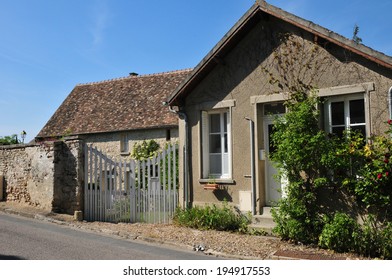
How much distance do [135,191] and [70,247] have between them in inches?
129

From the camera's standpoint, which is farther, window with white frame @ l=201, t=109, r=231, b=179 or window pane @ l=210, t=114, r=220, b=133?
window pane @ l=210, t=114, r=220, b=133

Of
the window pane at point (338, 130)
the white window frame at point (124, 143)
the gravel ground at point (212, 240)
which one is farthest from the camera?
the white window frame at point (124, 143)

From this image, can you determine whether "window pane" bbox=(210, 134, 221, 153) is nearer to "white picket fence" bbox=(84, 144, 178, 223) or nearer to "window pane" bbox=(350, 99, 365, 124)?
"white picket fence" bbox=(84, 144, 178, 223)

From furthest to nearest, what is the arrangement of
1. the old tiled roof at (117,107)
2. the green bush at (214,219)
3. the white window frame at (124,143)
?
the white window frame at (124,143)
the old tiled roof at (117,107)
the green bush at (214,219)

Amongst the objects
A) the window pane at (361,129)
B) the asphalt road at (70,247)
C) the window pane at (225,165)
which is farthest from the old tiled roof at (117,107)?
the window pane at (361,129)

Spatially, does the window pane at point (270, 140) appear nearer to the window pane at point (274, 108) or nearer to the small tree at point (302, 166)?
the window pane at point (274, 108)

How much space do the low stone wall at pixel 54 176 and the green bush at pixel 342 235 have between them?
7.26m

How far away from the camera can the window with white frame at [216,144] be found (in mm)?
10117

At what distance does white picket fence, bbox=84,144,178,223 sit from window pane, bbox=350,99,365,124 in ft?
15.7

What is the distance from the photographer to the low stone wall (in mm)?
11367

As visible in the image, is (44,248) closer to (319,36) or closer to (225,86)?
(225,86)

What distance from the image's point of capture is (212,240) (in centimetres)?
836

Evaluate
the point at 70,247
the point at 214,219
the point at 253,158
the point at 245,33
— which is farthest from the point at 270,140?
the point at 70,247

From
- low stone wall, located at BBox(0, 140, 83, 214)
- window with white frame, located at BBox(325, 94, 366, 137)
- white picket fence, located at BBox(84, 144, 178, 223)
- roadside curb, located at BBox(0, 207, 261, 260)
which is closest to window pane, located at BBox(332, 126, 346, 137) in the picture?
window with white frame, located at BBox(325, 94, 366, 137)
